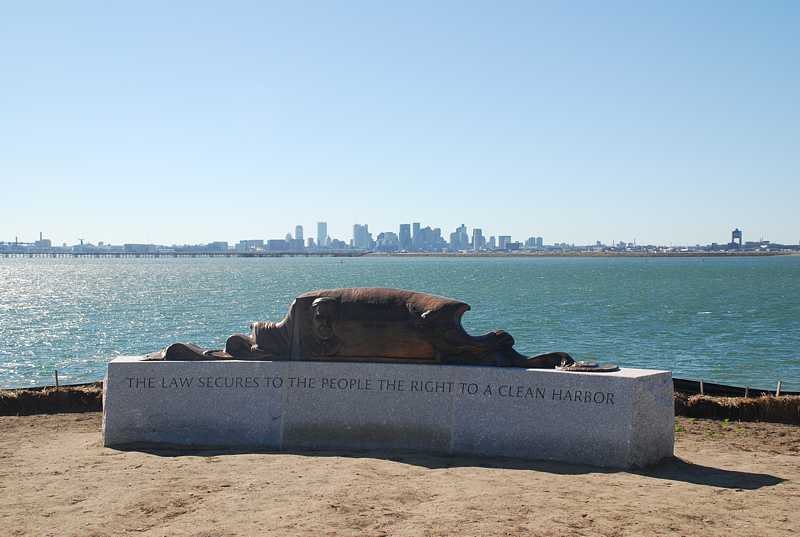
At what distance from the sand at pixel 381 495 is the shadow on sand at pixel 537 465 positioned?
0.02 metres

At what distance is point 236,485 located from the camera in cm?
902

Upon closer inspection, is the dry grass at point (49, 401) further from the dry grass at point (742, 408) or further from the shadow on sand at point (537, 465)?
the dry grass at point (742, 408)

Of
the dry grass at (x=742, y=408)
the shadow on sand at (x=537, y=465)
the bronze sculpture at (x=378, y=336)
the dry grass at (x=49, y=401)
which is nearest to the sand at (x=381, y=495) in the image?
the shadow on sand at (x=537, y=465)

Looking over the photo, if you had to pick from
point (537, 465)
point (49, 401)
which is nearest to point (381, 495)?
point (537, 465)

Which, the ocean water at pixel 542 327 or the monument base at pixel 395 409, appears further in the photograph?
the ocean water at pixel 542 327

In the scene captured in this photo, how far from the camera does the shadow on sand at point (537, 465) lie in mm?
9469

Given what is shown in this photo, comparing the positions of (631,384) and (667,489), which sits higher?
(631,384)

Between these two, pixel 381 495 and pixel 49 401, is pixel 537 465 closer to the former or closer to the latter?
pixel 381 495

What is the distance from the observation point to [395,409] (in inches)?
429

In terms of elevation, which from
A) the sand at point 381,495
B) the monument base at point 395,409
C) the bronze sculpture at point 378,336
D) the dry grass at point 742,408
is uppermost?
the bronze sculpture at point 378,336

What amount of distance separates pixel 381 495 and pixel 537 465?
2307 millimetres

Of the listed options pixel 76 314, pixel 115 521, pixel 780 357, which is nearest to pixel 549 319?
pixel 780 357

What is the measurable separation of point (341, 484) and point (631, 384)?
3470 millimetres

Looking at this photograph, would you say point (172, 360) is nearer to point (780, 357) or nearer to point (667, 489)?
point (667, 489)
